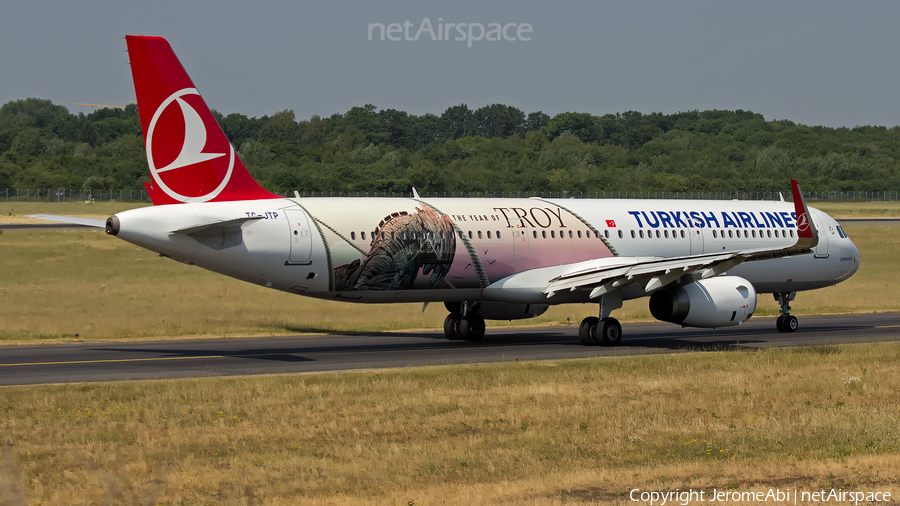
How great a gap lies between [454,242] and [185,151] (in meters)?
7.88

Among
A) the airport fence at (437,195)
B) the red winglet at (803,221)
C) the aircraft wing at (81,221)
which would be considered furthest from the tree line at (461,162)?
the red winglet at (803,221)

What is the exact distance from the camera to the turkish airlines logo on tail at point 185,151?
25.9m

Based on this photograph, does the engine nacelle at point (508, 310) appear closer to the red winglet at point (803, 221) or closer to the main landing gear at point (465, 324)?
the main landing gear at point (465, 324)

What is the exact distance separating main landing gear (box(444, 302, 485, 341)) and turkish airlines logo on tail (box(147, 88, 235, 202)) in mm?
9595

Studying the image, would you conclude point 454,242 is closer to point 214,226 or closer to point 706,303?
point 214,226

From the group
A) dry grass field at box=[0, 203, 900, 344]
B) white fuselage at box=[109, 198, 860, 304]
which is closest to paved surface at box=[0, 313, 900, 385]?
white fuselage at box=[109, 198, 860, 304]

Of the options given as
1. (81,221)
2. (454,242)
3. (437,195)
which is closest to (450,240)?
(454,242)

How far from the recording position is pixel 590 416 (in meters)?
17.9

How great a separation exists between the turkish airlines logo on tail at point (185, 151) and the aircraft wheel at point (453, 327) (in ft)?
31.4

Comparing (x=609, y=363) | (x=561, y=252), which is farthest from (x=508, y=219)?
(x=609, y=363)

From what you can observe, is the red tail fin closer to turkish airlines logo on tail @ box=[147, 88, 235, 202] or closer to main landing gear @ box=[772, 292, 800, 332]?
turkish airlines logo on tail @ box=[147, 88, 235, 202]

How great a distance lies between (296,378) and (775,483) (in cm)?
1209

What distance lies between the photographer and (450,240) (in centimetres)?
2916

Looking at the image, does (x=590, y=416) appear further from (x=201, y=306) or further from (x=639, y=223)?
(x=201, y=306)
